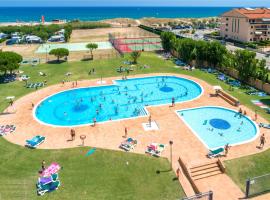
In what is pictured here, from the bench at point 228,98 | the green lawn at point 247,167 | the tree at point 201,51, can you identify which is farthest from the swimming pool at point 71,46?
the green lawn at point 247,167

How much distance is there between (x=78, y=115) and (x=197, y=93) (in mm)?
17989

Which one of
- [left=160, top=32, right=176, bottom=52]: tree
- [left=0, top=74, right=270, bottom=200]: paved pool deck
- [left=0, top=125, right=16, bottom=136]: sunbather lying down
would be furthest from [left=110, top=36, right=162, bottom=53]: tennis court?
[left=0, top=125, right=16, bottom=136]: sunbather lying down

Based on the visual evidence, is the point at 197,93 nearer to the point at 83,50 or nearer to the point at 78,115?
the point at 78,115

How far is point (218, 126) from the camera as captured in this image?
30.2m

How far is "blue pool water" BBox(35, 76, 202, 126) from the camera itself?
110ft

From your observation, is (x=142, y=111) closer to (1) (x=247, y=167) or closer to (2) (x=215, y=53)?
(1) (x=247, y=167)

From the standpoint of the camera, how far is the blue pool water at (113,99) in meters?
33.6

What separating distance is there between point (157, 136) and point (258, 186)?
11.1 meters

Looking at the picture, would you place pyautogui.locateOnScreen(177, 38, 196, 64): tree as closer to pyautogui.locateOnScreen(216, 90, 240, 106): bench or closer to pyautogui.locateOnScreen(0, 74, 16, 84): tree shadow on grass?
pyautogui.locateOnScreen(216, 90, 240, 106): bench

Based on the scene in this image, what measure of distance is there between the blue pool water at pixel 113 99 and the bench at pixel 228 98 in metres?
3.12

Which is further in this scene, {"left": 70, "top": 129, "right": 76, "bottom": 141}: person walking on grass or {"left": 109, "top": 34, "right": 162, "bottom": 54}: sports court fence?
{"left": 109, "top": 34, "right": 162, "bottom": 54}: sports court fence

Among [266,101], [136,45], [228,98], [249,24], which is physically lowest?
[266,101]

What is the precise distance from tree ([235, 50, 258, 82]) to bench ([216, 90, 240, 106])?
22.4 feet

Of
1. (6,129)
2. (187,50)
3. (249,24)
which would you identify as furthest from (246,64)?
(249,24)
